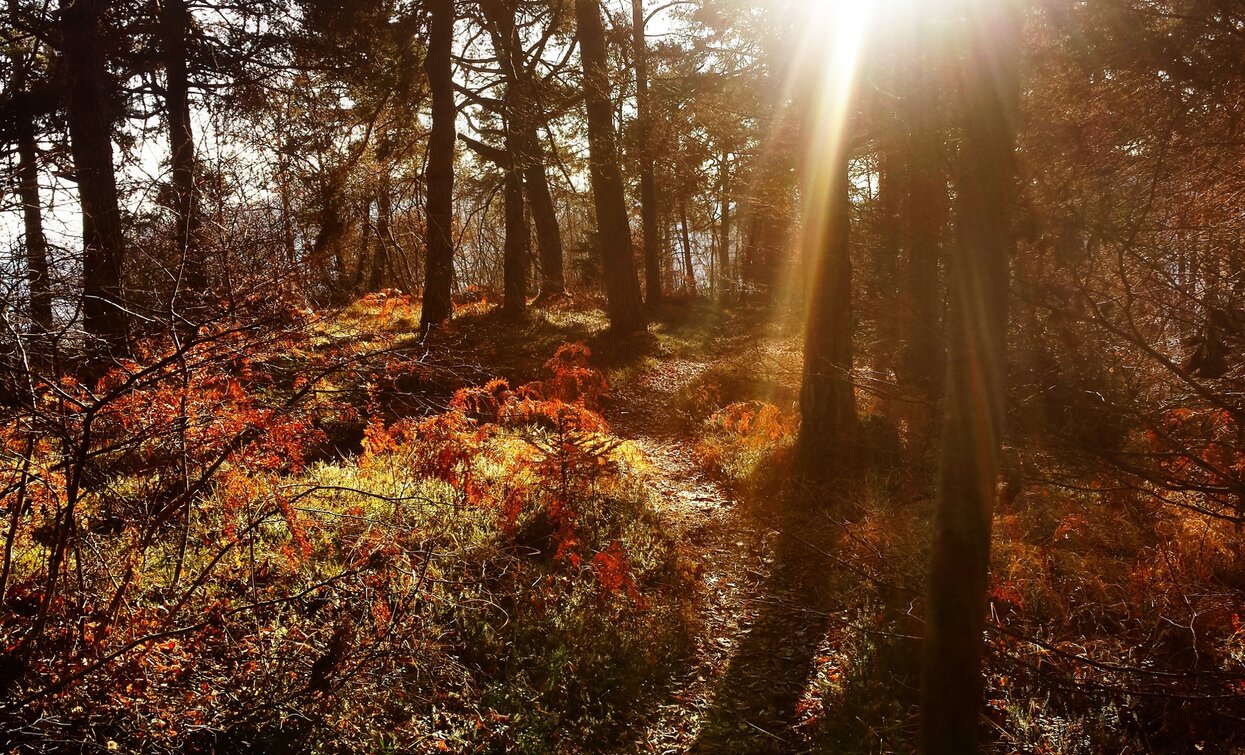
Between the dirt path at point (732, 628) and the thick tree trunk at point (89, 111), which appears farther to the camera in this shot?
the thick tree trunk at point (89, 111)

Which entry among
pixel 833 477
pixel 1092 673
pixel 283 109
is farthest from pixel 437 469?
pixel 283 109

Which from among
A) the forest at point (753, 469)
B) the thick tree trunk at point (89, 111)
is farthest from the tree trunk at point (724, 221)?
the thick tree trunk at point (89, 111)

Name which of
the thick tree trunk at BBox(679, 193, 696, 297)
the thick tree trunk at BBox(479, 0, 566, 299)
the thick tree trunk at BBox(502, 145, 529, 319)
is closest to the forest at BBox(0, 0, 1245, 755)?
the thick tree trunk at BBox(479, 0, 566, 299)

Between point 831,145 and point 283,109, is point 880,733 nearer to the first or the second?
point 831,145

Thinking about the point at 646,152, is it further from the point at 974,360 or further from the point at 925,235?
the point at 974,360

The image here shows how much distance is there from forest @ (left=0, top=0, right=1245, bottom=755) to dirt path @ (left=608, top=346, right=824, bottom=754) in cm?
3

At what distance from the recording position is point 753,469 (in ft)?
26.9

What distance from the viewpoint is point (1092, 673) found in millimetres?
4152

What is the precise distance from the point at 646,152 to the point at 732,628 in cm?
789

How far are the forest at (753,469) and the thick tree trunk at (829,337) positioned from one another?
0.05 meters

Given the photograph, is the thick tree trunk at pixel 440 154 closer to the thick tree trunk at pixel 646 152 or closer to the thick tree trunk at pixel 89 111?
the thick tree trunk at pixel 646 152

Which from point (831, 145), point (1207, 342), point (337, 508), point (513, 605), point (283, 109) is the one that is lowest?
point (513, 605)

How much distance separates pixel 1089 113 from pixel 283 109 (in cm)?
1079

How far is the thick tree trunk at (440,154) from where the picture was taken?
1109 cm
